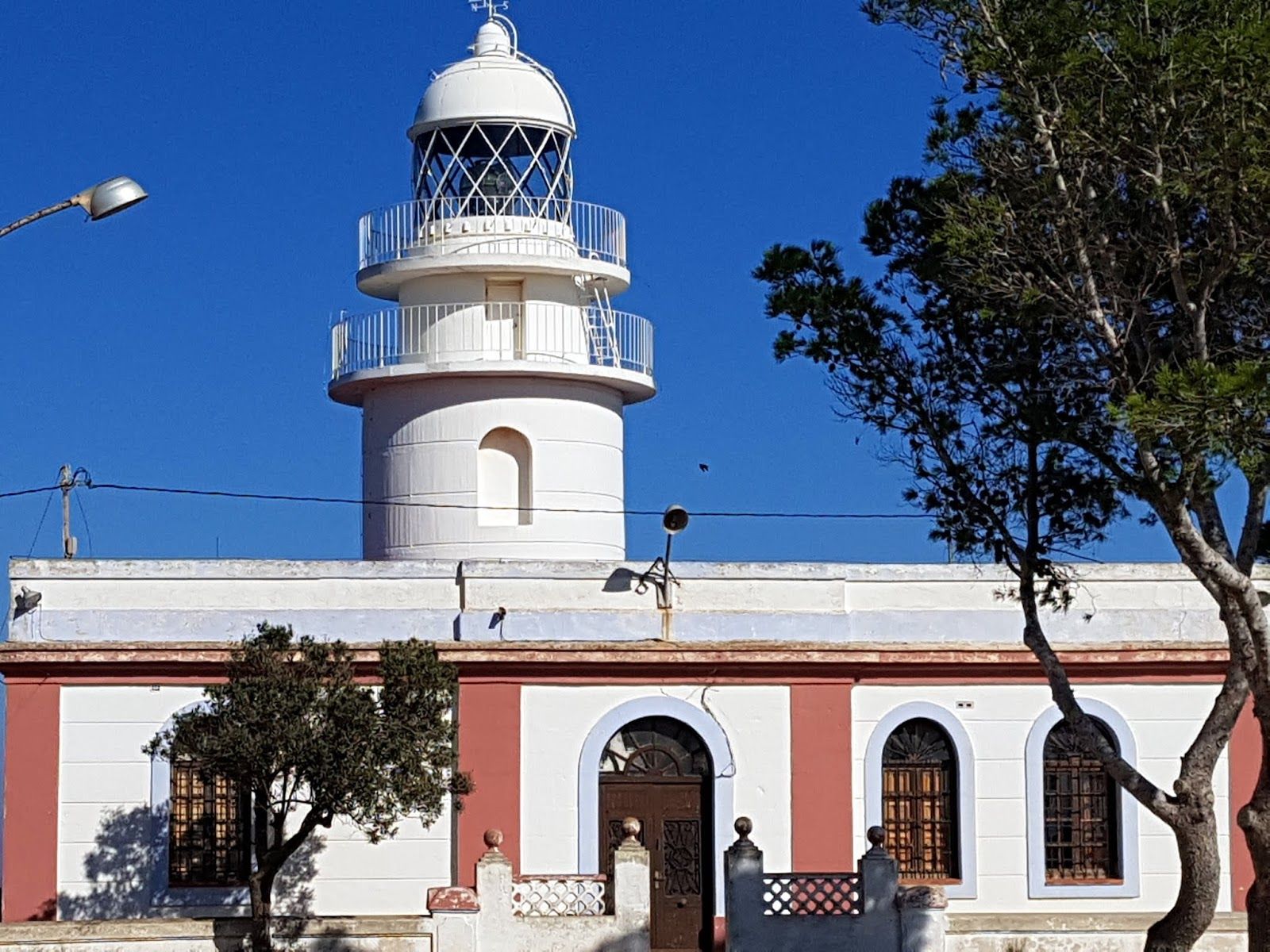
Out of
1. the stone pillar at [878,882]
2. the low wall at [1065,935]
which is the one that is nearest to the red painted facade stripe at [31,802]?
the stone pillar at [878,882]

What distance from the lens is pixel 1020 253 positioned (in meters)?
15.3

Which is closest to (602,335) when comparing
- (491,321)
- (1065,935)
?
(491,321)

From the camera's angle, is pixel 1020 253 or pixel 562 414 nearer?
pixel 1020 253

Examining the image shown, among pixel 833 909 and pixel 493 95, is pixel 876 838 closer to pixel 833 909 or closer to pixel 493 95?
pixel 833 909

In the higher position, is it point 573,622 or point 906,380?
point 906,380

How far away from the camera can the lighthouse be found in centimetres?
2433

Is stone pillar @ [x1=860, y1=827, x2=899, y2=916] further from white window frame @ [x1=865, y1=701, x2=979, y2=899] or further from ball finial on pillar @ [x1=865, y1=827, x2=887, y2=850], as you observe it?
white window frame @ [x1=865, y1=701, x2=979, y2=899]

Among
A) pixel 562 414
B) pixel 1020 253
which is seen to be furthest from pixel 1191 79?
pixel 562 414

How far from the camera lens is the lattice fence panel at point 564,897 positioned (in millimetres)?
19906

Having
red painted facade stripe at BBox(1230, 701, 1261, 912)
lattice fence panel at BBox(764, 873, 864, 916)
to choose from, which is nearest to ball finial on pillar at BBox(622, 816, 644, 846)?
lattice fence panel at BBox(764, 873, 864, 916)

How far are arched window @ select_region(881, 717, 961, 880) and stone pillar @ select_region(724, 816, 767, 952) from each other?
3.18 metres

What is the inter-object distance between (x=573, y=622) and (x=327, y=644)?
9.17 feet

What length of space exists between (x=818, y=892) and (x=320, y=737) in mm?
4585

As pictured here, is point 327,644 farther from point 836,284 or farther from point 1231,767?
point 1231,767
